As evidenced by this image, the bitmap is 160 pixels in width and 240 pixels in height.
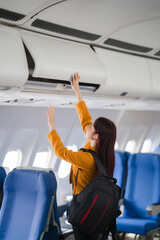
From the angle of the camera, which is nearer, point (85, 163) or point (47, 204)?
point (85, 163)

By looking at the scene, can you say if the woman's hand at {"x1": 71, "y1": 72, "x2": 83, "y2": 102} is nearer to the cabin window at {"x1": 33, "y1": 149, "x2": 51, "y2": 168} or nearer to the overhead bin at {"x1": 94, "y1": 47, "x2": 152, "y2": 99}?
the overhead bin at {"x1": 94, "y1": 47, "x2": 152, "y2": 99}

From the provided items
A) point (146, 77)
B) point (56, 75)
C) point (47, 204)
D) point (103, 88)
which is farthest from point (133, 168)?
point (56, 75)

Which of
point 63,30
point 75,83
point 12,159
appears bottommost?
point 12,159

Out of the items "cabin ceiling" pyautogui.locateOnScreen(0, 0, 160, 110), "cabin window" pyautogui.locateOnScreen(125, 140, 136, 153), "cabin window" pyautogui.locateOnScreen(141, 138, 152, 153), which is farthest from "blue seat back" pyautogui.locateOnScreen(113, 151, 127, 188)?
"cabin window" pyautogui.locateOnScreen(141, 138, 152, 153)

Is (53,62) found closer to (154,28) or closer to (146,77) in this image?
(154,28)

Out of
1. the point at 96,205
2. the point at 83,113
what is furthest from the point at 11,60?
the point at 96,205

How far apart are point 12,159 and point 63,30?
3.30 meters

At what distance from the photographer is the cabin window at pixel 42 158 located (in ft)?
22.1

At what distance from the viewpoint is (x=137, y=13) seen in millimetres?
3324

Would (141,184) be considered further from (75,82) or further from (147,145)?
(147,145)

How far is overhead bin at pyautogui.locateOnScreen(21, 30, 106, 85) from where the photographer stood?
3131 mm

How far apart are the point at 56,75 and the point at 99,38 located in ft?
2.43

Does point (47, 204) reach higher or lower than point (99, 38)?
lower

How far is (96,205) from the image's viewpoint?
305 centimetres
